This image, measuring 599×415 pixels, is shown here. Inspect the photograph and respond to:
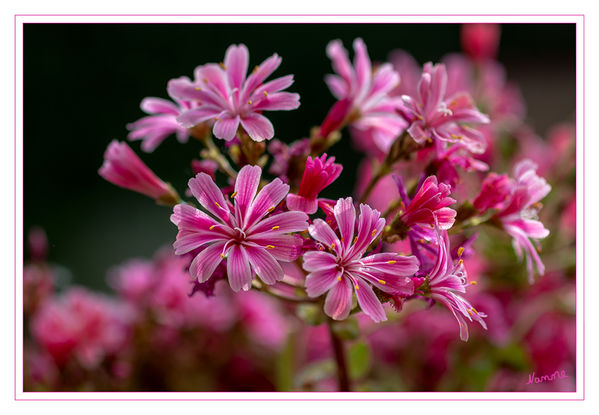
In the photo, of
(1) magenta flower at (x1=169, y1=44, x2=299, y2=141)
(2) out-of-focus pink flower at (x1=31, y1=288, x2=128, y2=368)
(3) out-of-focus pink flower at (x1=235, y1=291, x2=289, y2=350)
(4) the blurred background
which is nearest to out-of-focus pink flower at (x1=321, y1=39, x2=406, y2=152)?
(4) the blurred background

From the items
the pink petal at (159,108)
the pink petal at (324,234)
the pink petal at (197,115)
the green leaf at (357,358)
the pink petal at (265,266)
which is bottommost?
the green leaf at (357,358)

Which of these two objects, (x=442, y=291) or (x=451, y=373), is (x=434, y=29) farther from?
(x=442, y=291)

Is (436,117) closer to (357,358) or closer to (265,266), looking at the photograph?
(265,266)

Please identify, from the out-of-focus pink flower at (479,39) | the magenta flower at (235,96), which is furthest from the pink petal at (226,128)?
the out-of-focus pink flower at (479,39)

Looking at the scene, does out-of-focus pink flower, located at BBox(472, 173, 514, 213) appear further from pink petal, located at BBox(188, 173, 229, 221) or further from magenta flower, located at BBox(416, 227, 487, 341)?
pink petal, located at BBox(188, 173, 229, 221)

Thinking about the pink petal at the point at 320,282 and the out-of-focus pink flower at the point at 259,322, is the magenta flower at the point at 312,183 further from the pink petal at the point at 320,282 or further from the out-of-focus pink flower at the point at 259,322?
the out-of-focus pink flower at the point at 259,322
